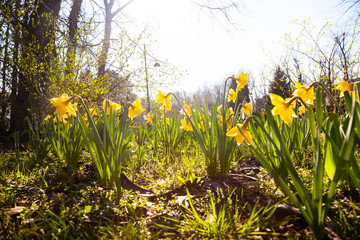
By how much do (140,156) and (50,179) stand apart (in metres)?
0.85

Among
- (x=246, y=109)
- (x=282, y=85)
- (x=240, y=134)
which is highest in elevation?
(x=282, y=85)

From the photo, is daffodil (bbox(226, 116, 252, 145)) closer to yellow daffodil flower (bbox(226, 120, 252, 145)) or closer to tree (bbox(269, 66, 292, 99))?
yellow daffodil flower (bbox(226, 120, 252, 145))

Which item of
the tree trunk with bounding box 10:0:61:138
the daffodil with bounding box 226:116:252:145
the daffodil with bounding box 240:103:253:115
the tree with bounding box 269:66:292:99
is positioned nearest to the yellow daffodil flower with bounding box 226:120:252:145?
the daffodil with bounding box 226:116:252:145

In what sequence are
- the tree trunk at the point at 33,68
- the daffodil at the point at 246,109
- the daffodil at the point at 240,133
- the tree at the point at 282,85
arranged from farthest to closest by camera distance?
the tree at the point at 282,85 < the tree trunk at the point at 33,68 < the daffodil at the point at 246,109 < the daffodil at the point at 240,133

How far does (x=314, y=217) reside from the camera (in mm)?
735

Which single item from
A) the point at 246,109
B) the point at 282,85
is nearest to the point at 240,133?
the point at 246,109

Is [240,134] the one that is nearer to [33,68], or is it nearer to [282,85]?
[33,68]

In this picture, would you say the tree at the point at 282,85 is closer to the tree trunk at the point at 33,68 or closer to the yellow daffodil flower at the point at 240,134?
the yellow daffodil flower at the point at 240,134

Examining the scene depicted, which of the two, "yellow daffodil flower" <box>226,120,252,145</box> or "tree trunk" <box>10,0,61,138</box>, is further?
"tree trunk" <box>10,0,61,138</box>

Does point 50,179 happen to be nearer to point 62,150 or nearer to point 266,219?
point 62,150

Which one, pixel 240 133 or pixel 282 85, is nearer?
pixel 240 133

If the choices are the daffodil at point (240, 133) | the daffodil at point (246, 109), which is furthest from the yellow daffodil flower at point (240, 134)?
the daffodil at point (246, 109)

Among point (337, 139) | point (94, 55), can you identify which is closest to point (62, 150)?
point (337, 139)

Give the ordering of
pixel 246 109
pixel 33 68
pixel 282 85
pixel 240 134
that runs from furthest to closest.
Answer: pixel 282 85 → pixel 33 68 → pixel 246 109 → pixel 240 134
